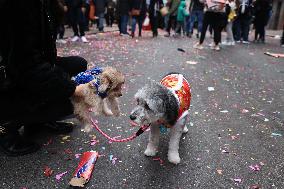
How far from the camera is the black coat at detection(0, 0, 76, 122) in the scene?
2836mm

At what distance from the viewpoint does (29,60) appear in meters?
2.98

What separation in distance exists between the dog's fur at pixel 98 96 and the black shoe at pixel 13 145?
0.65 meters

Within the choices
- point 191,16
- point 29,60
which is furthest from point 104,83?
point 191,16

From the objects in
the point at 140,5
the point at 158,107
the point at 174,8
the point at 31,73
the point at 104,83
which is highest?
the point at 140,5

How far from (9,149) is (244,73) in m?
5.62

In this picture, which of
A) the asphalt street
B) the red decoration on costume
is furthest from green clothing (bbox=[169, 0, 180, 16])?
the red decoration on costume

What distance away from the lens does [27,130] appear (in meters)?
3.82

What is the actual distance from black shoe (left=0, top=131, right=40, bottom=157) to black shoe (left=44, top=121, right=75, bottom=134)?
0.53 metres

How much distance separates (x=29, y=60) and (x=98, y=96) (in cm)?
70

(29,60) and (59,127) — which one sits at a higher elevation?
(29,60)

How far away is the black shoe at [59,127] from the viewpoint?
13.0 feet

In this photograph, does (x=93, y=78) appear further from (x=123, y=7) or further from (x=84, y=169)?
(x=123, y=7)

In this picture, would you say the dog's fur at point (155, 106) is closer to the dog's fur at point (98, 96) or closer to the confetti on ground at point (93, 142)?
the dog's fur at point (98, 96)

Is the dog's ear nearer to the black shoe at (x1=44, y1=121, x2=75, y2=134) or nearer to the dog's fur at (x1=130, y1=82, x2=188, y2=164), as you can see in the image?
the dog's fur at (x1=130, y1=82, x2=188, y2=164)
